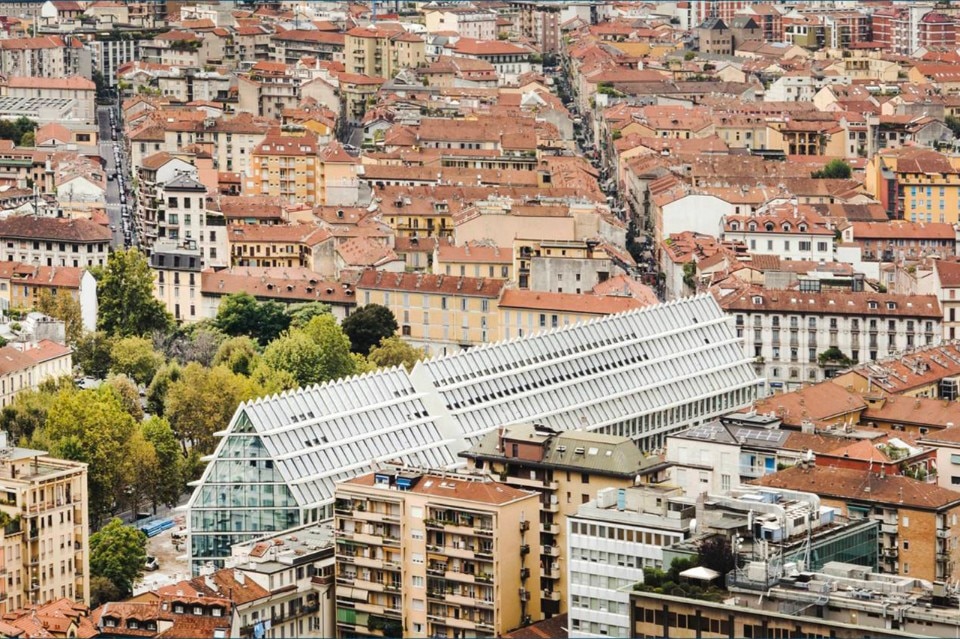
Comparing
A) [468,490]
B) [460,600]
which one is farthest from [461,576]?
[468,490]

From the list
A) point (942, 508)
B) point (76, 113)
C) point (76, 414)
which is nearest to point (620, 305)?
point (76, 414)

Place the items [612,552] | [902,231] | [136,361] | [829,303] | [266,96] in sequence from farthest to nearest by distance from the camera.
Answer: [266,96] → [902,231] → [829,303] → [136,361] → [612,552]

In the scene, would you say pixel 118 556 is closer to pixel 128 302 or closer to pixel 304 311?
pixel 304 311

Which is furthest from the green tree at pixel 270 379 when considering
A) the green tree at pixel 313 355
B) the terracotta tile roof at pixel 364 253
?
the terracotta tile roof at pixel 364 253

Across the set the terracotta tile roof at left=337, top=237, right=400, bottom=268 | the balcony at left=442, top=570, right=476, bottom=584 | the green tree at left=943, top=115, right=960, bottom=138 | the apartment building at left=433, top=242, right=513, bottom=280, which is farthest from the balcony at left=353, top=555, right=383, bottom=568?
the green tree at left=943, top=115, right=960, bottom=138

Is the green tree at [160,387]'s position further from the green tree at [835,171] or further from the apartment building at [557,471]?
the green tree at [835,171]
